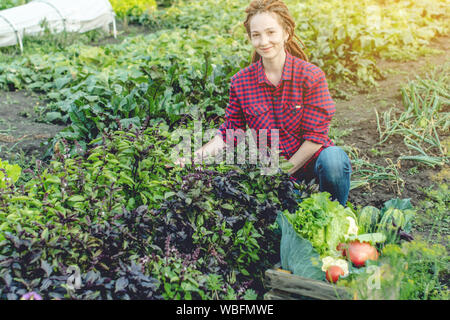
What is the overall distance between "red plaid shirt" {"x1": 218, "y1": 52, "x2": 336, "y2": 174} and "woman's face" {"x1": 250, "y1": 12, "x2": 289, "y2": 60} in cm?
14

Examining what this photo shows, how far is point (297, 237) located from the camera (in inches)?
87.4

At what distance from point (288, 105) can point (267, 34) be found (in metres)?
0.48

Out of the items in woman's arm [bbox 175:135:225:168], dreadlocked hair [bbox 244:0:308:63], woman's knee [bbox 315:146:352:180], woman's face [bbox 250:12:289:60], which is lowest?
woman's knee [bbox 315:146:352:180]

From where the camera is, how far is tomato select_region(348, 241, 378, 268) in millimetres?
2248

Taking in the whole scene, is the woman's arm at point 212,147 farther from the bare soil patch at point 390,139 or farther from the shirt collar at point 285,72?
the bare soil patch at point 390,139

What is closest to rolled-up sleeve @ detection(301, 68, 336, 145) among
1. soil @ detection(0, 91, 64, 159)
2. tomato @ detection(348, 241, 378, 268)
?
tomato @ detection(348, 241, 378, 268)

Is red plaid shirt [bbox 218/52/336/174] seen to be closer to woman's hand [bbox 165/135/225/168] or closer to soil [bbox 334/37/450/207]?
woman's hand [bbox 165/135/225/168]

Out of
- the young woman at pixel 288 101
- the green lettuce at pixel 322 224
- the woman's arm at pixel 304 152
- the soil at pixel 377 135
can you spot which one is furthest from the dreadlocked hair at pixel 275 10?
the soil at pixel 377 135

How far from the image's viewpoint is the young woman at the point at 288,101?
9.04 feet

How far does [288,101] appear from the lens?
2.91 meters

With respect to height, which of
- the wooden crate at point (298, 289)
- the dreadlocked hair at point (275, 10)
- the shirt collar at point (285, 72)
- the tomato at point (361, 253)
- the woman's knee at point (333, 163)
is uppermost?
the dreadlocked hair at point (275, 10)
